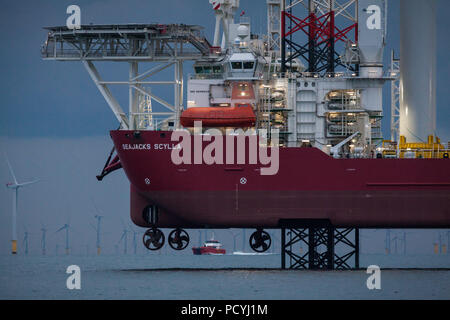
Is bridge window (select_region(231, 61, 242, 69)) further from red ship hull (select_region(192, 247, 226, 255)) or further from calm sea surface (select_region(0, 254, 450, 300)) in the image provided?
red ship hull (select_region(192, 247, 226, 255))

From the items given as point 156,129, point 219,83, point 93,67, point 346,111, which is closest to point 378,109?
point 346,111

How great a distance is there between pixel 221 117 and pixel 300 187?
4633mm

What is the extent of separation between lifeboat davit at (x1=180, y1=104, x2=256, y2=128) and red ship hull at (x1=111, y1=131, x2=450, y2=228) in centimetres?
150

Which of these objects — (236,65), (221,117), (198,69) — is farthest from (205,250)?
(221,117)

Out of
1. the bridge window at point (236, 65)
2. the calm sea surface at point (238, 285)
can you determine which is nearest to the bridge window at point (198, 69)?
the bridge window at point (236, 65)

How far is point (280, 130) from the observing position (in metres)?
46.7

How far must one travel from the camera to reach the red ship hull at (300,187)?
1735 inches

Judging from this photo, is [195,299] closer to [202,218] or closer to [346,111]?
[202,218]

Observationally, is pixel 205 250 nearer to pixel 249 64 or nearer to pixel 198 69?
pixel 198 69

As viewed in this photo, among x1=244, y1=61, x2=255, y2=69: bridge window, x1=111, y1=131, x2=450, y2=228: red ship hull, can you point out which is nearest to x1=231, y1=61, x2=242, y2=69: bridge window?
x1=244, y1=61, x2=255, y2=69: bridge window

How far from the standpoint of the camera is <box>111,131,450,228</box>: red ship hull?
4406 cm
